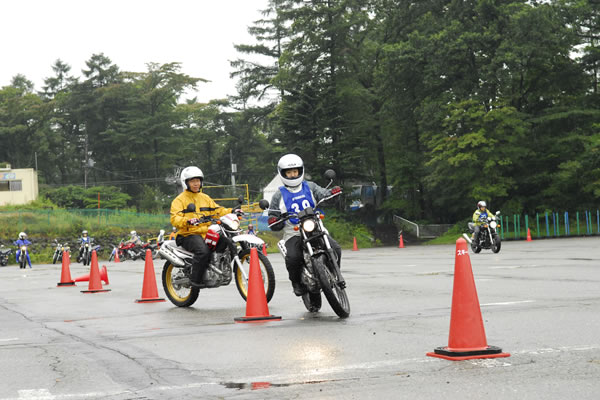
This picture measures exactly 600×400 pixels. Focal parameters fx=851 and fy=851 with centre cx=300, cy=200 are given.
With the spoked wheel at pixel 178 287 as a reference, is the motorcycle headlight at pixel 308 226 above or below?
above

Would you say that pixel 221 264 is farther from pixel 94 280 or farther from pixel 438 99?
pixel 438 99

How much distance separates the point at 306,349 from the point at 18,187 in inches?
3005

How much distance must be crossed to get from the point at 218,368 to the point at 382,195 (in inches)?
2459

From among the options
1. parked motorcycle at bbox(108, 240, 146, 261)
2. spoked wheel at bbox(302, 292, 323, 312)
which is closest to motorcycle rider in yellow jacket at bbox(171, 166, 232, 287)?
spoked wheel at bbox(302, 292, 323, 312)

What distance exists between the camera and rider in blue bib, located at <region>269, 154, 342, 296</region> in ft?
34.4


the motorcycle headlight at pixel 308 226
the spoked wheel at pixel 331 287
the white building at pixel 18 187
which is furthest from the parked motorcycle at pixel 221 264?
the white building at pixel 18 187

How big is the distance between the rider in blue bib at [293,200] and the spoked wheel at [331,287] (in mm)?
565

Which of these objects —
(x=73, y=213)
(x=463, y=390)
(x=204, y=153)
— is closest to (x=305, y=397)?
(x=463, y=390)

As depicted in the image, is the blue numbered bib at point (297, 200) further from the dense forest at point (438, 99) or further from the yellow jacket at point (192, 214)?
the dense forest at point (438, 99)

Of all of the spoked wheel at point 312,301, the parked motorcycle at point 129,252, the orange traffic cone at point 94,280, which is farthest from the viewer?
the parked motorcycle at point 129,252

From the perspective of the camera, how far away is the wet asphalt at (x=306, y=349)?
227 inches

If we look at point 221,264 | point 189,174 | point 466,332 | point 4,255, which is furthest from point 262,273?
point 4,255

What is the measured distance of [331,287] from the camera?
31.9ft

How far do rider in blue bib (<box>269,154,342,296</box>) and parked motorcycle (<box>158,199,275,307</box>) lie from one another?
740 mm
